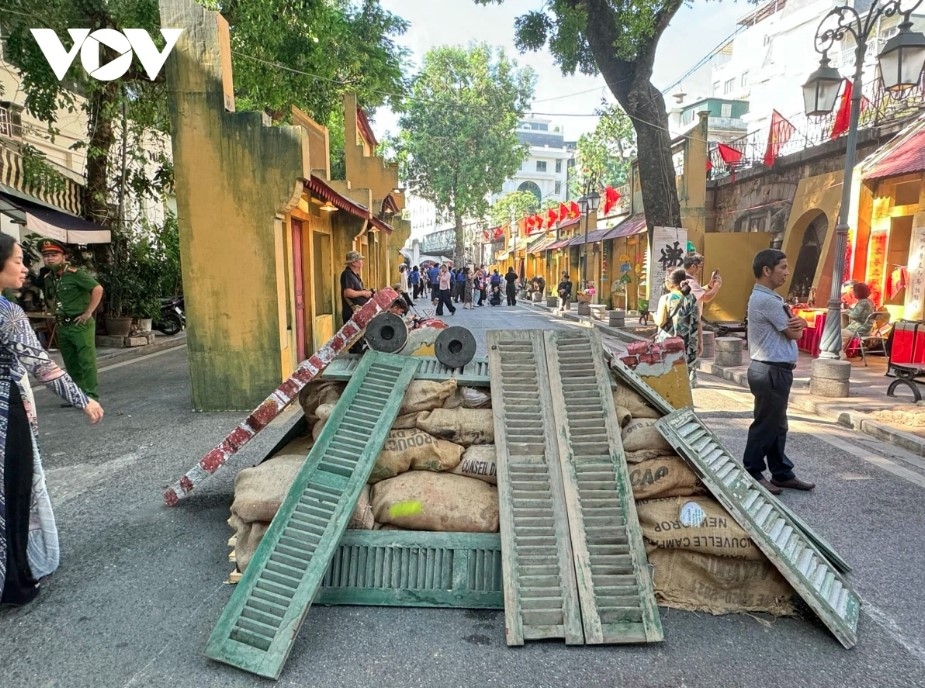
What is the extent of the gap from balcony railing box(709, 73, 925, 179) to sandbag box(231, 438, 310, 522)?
13551 mm

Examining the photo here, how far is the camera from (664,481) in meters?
3.11

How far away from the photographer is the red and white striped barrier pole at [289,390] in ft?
12.2

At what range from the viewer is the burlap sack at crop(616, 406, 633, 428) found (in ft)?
11.0

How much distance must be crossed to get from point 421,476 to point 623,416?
3.99 feet

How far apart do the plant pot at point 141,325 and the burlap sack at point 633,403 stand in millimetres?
11739

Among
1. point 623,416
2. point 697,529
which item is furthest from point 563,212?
point 697,529

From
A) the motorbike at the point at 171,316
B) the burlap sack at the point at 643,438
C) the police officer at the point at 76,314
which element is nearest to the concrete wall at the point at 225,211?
the police officer at the point at 76,314

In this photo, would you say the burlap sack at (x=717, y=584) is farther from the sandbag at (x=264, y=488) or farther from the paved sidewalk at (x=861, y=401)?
the paved sidewalk at (x=861, y=401)

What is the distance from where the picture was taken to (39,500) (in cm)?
300

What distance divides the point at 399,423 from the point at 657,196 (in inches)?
411

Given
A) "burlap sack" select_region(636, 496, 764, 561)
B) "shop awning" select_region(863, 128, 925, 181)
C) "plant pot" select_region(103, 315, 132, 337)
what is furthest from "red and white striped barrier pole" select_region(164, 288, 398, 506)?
"plant pot" select_region(103, 315, 132, 337)

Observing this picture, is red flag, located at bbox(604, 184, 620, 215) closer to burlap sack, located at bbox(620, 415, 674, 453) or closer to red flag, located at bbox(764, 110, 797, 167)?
red flag, located at bbox(764, 110, 797, 167)

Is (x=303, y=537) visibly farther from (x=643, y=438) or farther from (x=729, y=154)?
(x=729, y=154)

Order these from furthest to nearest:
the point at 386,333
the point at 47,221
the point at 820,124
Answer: the point at 820,124 < the point at 47,221 < the point at 386,333
